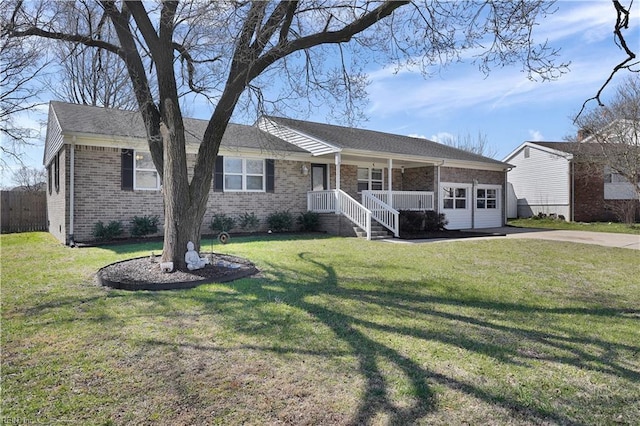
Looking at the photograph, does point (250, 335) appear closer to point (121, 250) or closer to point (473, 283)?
point (473, 283)

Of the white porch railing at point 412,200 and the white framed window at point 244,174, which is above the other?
the white framed window at point 244,174

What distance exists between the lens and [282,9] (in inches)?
275

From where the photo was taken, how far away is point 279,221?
15328 millimetres

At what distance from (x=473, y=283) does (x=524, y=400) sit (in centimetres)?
413

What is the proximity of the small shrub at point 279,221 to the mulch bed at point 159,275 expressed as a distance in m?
7.22

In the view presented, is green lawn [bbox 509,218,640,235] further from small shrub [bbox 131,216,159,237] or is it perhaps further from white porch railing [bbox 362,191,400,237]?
small shrub [bbox 131,216,159,237]

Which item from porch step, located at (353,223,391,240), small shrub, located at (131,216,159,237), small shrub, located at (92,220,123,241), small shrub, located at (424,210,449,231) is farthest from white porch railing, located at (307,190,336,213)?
small shrub, located at (92,220,123,241)

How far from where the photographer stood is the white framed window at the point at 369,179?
61.7 feet

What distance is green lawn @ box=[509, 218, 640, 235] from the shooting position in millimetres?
19078

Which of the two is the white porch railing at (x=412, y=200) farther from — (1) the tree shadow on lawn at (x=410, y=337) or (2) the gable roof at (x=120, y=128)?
(1) the tree shadow on lawn at (x=410, y=337)

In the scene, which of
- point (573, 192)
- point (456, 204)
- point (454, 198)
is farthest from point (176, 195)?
point (573, 192)

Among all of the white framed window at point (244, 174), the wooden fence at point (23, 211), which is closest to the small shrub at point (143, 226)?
the white framed window at point (244, 174)

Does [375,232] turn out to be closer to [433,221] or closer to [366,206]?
[366,206]

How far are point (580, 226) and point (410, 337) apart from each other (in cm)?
2105
